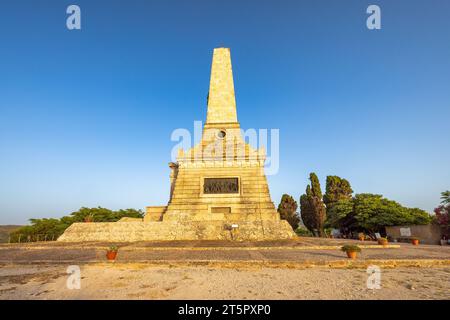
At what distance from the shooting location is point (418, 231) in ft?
66.6

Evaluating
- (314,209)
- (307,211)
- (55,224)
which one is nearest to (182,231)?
(55,224)

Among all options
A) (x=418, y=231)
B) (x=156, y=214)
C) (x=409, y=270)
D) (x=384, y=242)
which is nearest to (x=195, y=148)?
(x=156, y=214)

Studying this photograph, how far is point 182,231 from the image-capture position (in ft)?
55.4

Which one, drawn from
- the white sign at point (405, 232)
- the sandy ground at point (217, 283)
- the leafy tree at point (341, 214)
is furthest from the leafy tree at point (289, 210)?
the sandy ground at point (217, 283)

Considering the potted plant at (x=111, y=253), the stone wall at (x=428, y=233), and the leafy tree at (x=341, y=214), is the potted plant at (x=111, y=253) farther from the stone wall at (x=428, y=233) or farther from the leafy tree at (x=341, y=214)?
the leafy tree at (x=341, y=214)

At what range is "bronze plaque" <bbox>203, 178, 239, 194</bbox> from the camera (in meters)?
21.2

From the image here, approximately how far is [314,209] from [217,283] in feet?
114

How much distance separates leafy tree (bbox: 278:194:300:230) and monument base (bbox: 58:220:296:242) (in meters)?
25.3

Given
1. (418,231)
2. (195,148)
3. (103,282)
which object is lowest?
(418,231)

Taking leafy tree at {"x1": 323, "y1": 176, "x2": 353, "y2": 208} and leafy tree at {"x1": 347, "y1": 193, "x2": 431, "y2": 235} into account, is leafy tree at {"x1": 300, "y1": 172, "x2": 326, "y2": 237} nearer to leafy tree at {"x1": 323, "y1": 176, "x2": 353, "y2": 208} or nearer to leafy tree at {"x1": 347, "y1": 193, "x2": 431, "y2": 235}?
leafy tree at {"x1": 323, "y1": 176, "x2": 353, "y2": 208}

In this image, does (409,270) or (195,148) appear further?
(195,148)

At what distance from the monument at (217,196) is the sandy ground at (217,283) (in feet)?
29.0
